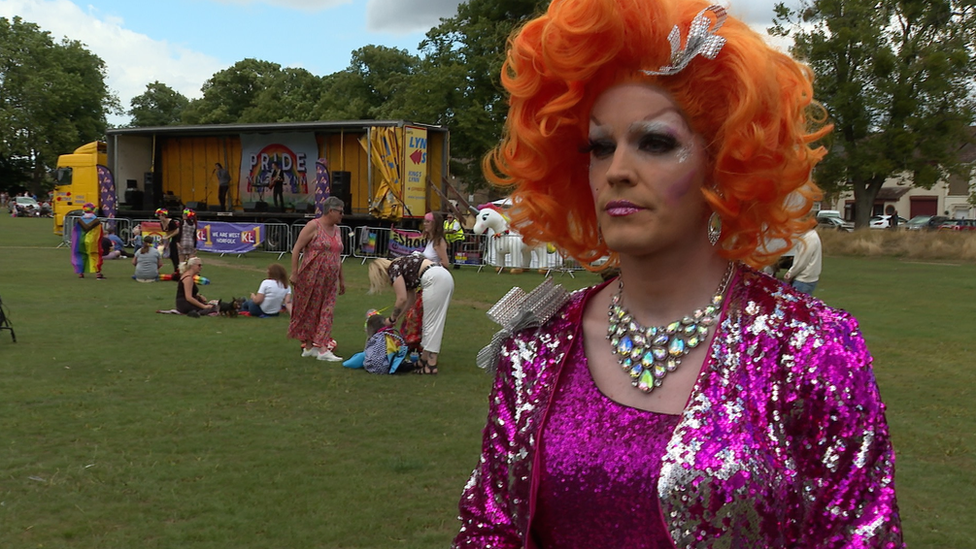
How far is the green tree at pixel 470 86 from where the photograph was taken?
37.9m

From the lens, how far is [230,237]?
27.2 metres

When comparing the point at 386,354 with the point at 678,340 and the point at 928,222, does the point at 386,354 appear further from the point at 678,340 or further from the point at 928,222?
the point at 928,222

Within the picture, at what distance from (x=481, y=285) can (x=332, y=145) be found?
9805mm

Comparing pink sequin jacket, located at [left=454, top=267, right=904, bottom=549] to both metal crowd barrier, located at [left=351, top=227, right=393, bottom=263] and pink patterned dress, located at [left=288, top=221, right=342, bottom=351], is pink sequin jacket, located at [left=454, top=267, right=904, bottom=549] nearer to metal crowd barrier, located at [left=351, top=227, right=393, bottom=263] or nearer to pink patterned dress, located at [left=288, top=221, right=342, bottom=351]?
pink patterned dress, located at [left=288, top=221, right=342, bottom=351]

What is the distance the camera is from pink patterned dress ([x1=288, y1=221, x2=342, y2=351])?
10305 millimetres

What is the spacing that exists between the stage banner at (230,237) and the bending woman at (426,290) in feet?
56.7

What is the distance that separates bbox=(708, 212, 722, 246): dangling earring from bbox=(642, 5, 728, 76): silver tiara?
0.30 metres

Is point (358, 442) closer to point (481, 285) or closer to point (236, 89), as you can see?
point (481, 285)

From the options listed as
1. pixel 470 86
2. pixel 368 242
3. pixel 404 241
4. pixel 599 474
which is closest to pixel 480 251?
pixel 404 241

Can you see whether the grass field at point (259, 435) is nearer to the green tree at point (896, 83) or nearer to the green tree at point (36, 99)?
the green tree at point (896, 83)

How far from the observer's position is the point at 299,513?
5.37m

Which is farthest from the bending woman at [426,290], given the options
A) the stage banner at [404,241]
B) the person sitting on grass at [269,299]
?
the stage banner at [404,241]

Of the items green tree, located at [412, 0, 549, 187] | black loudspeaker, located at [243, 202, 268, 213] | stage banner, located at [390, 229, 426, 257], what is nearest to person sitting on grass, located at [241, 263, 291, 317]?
stage banner, located at [390, 229, 426, 257]

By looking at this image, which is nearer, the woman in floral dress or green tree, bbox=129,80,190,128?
the woman in floral dress
